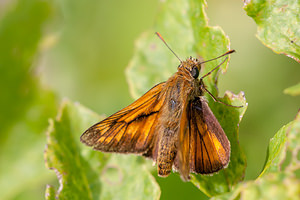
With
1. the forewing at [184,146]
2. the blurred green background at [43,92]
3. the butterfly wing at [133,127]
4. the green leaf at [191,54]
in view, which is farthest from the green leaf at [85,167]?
the blurred green background at [43,92]

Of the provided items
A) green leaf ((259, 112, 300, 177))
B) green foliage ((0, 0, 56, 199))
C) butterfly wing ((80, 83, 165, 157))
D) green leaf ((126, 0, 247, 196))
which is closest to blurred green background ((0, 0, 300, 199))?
green foliage ((0, 0, 56, 199))

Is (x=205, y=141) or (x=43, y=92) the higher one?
(x=43, y=92)

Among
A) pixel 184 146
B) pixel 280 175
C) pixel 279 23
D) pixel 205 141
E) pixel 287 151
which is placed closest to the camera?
pixel 280 175

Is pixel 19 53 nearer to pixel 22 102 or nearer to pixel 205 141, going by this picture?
pixel 22 102

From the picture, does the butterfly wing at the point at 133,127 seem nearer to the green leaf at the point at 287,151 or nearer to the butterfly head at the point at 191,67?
the butterfly head at the point at 191,67

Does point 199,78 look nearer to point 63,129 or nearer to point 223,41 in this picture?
point 223,41

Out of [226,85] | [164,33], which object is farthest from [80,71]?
[164,33]

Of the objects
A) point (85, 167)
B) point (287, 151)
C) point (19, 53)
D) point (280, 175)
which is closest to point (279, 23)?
point (287, 151)
